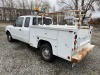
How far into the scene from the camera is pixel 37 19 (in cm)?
512

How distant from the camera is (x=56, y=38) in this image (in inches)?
149

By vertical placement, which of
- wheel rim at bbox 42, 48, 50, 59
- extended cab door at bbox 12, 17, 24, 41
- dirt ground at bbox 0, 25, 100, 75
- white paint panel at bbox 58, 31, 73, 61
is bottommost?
dirt ground at bbox 0, 25, 100, 75

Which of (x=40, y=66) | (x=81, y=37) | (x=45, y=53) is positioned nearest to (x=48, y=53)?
(x=45, y=53)

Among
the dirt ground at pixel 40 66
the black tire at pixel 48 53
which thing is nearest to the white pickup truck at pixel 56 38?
the black tire at pixel 48 53

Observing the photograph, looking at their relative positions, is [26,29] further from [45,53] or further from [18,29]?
[45,53]

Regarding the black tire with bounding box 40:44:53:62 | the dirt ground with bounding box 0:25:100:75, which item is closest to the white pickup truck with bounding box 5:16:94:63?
the black tire with bounding box 40:44:53:62

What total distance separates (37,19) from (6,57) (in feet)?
7.59

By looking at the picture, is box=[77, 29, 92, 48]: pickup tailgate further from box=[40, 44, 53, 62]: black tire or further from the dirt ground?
box=[40, 44, 53, 62]: black tire

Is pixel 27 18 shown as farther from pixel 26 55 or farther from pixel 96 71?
pixel 96 71

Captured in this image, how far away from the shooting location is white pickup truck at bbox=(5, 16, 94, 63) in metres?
3.44

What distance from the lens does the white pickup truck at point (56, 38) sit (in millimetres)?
3439

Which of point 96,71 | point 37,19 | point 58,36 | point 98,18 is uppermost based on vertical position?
point 98,18

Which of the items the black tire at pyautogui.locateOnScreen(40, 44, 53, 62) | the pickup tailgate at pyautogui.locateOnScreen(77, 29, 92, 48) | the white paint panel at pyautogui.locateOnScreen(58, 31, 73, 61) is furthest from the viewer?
the black tire at pyautogui.locateOnScreen(40, 44, 53, 62)

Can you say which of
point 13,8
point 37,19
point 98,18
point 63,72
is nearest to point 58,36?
point 63,72
